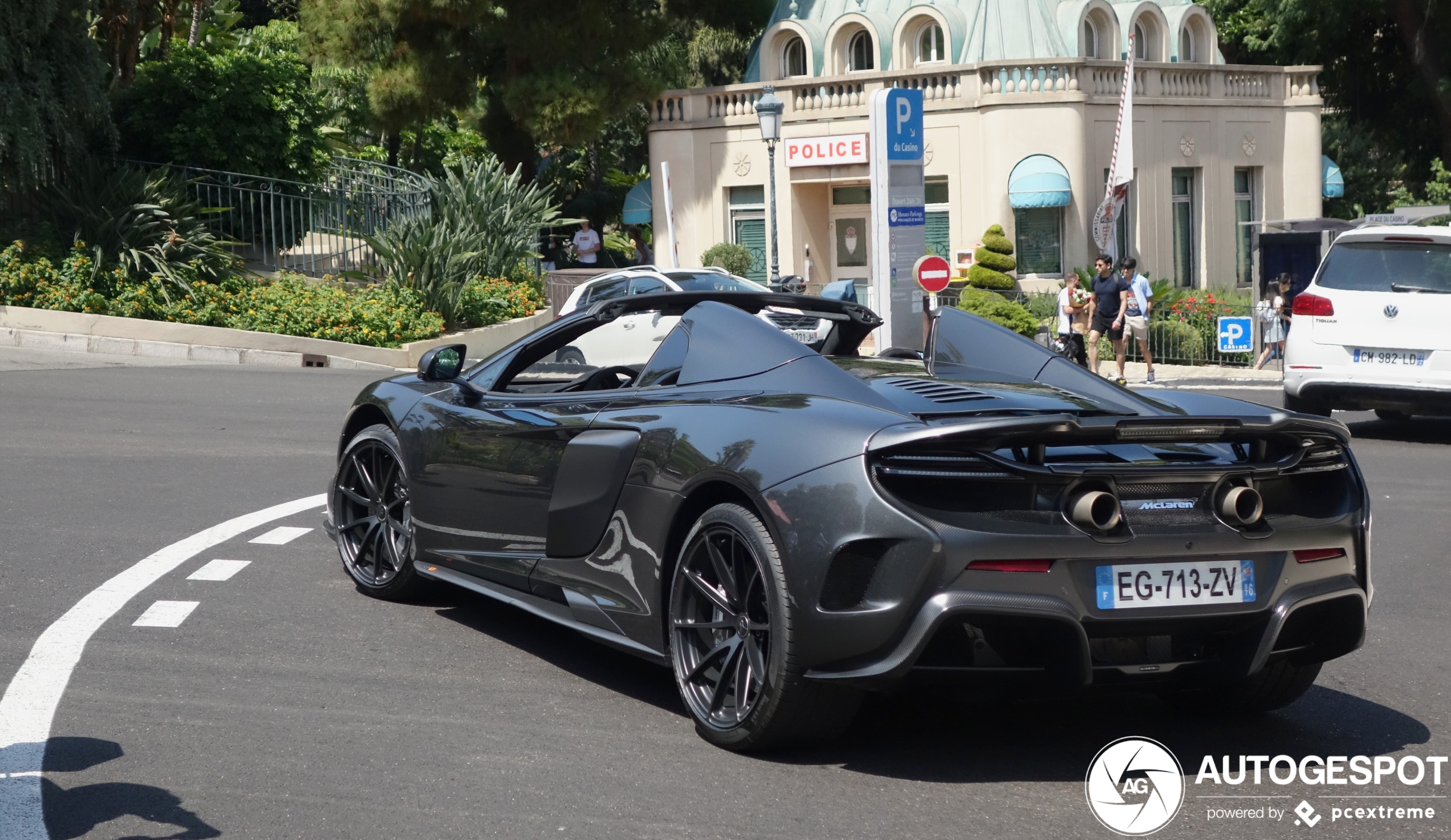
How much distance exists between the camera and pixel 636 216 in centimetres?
3997

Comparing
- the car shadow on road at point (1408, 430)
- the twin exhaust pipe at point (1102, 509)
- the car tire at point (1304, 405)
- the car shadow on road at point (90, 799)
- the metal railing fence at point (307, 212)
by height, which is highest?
the metal railing fence at point (307, 212)

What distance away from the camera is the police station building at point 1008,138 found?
3475cm

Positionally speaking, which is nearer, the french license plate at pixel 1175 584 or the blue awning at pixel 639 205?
the french license plate at pixel 1175 584

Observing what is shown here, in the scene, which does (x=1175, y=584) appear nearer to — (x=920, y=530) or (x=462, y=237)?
(x=920, y=530)

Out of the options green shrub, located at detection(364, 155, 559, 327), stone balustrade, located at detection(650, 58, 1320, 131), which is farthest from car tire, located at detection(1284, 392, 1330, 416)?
stone balustrade, located at detection(650, 58, 1320, 131)

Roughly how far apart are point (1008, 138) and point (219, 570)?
29401mm

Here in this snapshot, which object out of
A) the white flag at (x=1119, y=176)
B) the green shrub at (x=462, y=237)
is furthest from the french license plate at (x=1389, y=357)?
the white flag at (x=1119, y=176)

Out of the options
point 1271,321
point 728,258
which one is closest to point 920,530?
point 1271,321

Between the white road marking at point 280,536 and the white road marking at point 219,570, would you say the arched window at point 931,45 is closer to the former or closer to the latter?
the white road marking at point 280,536

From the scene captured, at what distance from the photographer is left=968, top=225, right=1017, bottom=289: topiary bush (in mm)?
33594

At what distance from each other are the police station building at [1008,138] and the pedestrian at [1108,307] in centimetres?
1359

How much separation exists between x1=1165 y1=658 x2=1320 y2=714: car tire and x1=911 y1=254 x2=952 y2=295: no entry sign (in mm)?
14602

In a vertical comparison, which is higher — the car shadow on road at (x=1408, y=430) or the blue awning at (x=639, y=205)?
the blue awning at (x=639, y=205)

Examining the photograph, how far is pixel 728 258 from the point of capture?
37.3m
